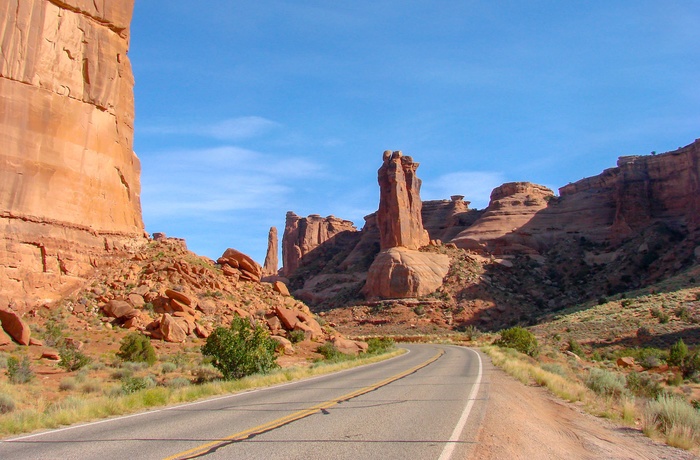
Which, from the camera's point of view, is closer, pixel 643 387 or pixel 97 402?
pixel 97 402

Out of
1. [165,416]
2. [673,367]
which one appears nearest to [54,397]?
[165,416]

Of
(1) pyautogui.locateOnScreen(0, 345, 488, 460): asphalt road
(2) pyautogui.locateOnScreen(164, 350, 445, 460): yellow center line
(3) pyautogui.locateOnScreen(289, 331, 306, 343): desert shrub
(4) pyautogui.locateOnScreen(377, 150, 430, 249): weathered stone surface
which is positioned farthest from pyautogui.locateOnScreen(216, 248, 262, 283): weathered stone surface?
(4) pyautogui.locateOnScreen(377, 150, 430, 249): weathered stone surface

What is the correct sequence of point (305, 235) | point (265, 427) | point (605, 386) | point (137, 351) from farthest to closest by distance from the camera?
point (305, 235)
point (137, 351)
point (605, 386)
point (265, 427)

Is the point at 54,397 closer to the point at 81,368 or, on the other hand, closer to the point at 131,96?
the point at 81,368

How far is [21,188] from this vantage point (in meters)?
28.5

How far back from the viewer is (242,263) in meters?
42.9

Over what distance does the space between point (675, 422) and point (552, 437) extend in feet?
9.38

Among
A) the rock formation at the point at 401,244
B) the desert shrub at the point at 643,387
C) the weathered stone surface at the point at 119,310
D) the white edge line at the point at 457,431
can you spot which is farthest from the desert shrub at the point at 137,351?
the rock formation at the point at 401,244

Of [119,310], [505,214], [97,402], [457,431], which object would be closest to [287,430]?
[457,431]

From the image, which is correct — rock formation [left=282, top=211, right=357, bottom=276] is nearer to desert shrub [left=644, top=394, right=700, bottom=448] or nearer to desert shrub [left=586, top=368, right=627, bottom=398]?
desert shrub [left=586, top=368, right=627, bottom=398]

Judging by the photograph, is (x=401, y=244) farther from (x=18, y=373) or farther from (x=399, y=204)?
(x=18, y=373)

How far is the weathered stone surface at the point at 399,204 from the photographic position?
3494 inches

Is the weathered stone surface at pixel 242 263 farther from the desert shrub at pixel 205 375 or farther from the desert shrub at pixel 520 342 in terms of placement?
the desert shrub at pixel 205 375

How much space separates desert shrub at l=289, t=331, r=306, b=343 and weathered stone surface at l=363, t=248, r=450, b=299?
45532 mm
